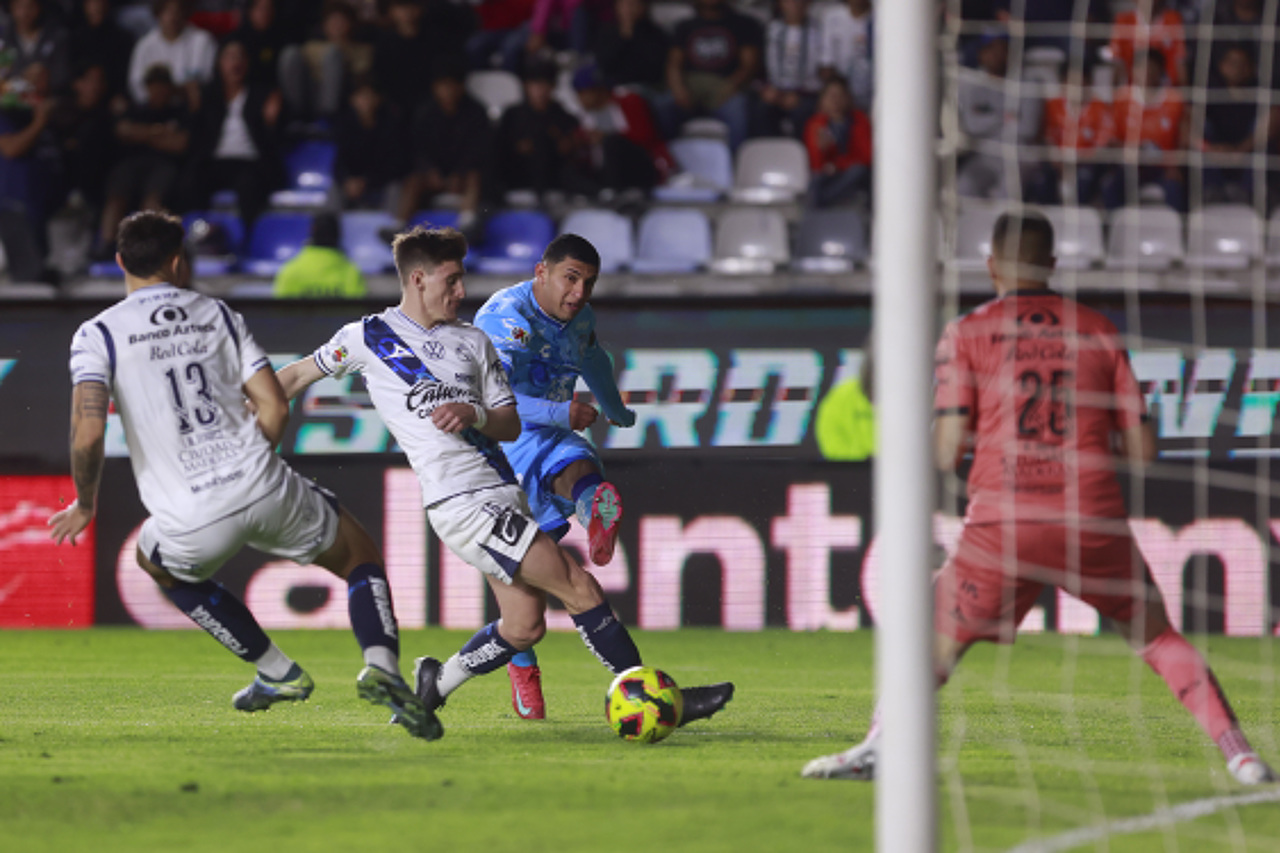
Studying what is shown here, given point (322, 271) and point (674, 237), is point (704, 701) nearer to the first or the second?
point (322, 271)

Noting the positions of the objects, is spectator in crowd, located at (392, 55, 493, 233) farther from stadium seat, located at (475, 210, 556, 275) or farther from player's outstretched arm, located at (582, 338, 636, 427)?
player's outstretched arm, located at (582, 338, 636, 427)

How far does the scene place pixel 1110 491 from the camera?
4.57m

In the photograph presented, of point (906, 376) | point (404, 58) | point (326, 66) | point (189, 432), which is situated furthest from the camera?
point (326, 66)

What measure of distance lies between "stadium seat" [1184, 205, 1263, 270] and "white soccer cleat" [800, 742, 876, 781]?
8.26 meters

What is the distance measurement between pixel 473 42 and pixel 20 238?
173 inches

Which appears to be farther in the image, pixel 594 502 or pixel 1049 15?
pixel 1049 15

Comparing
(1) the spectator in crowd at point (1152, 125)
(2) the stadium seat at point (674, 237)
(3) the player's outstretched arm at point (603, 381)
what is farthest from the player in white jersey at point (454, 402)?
(1) the spectator in crowd at point (1152, 125)

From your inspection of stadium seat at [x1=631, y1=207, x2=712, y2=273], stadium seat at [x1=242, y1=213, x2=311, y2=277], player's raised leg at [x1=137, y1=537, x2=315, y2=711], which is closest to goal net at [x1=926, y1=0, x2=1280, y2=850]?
stadium seat at [x1=631, y1=207, x2=712, y2=273]

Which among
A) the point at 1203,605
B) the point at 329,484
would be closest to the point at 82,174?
the point at 329,484

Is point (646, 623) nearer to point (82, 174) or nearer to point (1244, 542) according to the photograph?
point (1244, 542)

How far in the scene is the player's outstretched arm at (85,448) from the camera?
4.95 meters

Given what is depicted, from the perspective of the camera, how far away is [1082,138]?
11758mm

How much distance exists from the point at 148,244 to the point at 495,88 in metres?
8.72

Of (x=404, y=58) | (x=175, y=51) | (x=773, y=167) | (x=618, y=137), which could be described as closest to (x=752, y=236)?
(x=773, y=167)
